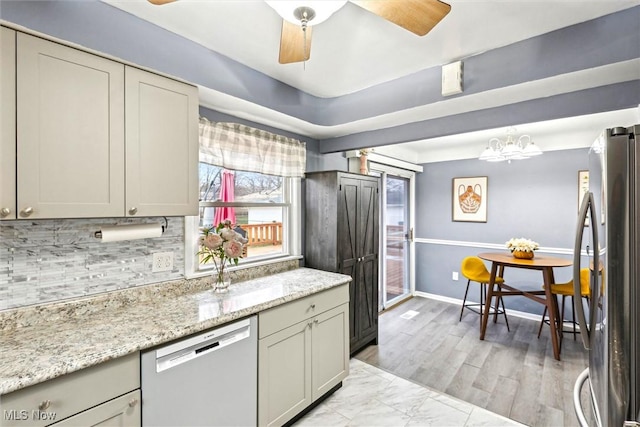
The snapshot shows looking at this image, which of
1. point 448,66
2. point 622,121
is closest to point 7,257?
point 448,66

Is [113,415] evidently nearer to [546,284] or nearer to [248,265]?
[248,265]

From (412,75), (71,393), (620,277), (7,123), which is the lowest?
(71,393)

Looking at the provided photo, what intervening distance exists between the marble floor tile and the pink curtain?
61.7 inches

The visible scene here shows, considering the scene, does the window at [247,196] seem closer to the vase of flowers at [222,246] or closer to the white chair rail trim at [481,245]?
the vase of flowers at [222,246]

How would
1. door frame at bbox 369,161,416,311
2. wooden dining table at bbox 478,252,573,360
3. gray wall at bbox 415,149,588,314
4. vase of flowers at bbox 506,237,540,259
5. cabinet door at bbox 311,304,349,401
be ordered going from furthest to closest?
door frame at bbox 369,161,416,311, gray wall at bbox 415,149,588,314, vase of flowers at bbox 506,237,540,259, wooden dining table at bbox 478,252,573,360, cabinet door at bbox 311,304,349,401

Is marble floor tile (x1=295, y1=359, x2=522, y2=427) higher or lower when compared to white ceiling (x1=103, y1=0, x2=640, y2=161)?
lower

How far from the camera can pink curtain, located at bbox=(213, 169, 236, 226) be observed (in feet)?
7.88

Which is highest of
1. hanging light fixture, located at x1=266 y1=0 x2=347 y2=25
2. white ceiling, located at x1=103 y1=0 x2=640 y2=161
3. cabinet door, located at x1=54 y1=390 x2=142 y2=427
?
white ceiling, located at x1=103 y1=0 x2=640 y2=161

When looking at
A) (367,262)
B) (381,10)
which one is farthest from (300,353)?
(381,10)

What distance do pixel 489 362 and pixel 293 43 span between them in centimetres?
324

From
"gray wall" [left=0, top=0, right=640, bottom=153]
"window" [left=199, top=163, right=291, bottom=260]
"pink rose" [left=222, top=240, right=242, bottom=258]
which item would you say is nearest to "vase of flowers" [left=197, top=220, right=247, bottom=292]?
"pink rose" [left=222, top=240, right=242, bottom=258]

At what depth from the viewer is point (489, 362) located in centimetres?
296

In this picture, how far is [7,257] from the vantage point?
1434mm

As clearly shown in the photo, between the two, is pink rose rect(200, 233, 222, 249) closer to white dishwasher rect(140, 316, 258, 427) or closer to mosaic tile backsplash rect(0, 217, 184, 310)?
mosaic tile backsplash rect(0, 217, 184, 310)
